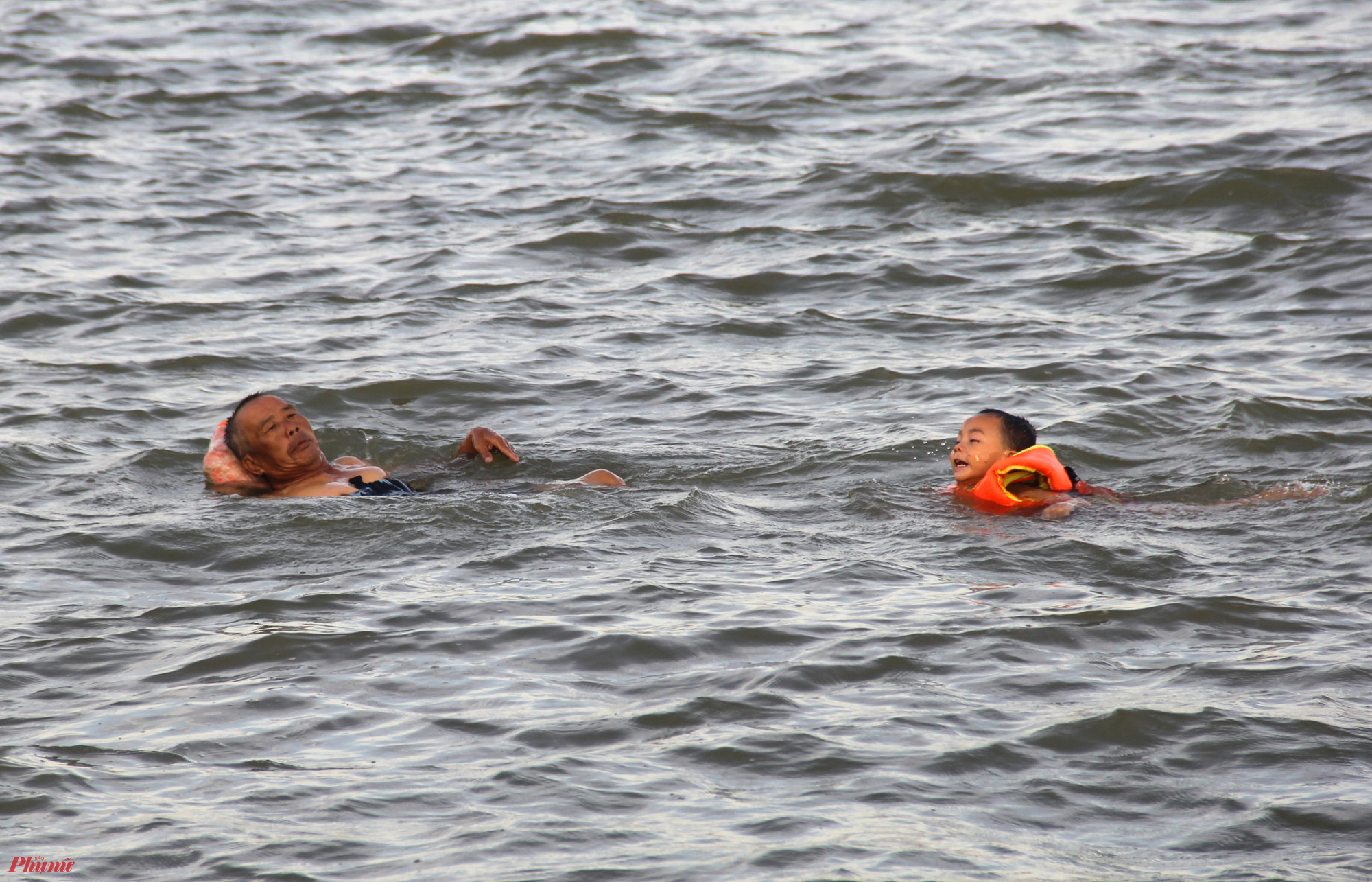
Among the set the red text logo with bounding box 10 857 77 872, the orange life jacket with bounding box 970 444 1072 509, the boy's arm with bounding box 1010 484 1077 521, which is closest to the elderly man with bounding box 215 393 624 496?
the orange life jacket with bounding box 970 444 1072 509

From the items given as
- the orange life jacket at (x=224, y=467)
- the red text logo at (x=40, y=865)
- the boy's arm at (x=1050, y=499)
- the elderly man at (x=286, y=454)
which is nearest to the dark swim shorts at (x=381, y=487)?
the elderly man at (x=286, y=454)

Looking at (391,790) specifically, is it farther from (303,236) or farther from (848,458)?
(303,236)

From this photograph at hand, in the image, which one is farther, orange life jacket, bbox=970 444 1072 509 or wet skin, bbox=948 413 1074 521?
wet skin, bbox=948 413 1074 521

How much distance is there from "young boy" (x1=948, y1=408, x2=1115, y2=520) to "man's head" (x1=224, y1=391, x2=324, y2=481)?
356cm

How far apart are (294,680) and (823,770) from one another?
2.11 meters

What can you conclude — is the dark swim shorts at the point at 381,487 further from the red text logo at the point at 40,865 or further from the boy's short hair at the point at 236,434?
the red text logo at the point at 40,865

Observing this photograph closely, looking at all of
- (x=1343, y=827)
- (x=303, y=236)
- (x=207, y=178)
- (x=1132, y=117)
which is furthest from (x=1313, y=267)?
(x=207, y=178)

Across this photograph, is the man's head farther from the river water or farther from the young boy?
the young boy

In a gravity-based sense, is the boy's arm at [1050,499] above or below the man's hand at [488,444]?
below

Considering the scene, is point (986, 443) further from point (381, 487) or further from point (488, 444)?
point (381, 487)

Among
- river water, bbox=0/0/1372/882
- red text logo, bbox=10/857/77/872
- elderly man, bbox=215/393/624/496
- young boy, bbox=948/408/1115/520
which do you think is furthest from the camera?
elderly man, bbox=215/393/624/496

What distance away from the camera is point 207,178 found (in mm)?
15195

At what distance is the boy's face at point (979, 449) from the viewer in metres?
7.74

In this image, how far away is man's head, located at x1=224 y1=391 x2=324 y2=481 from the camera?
809 centimetres
